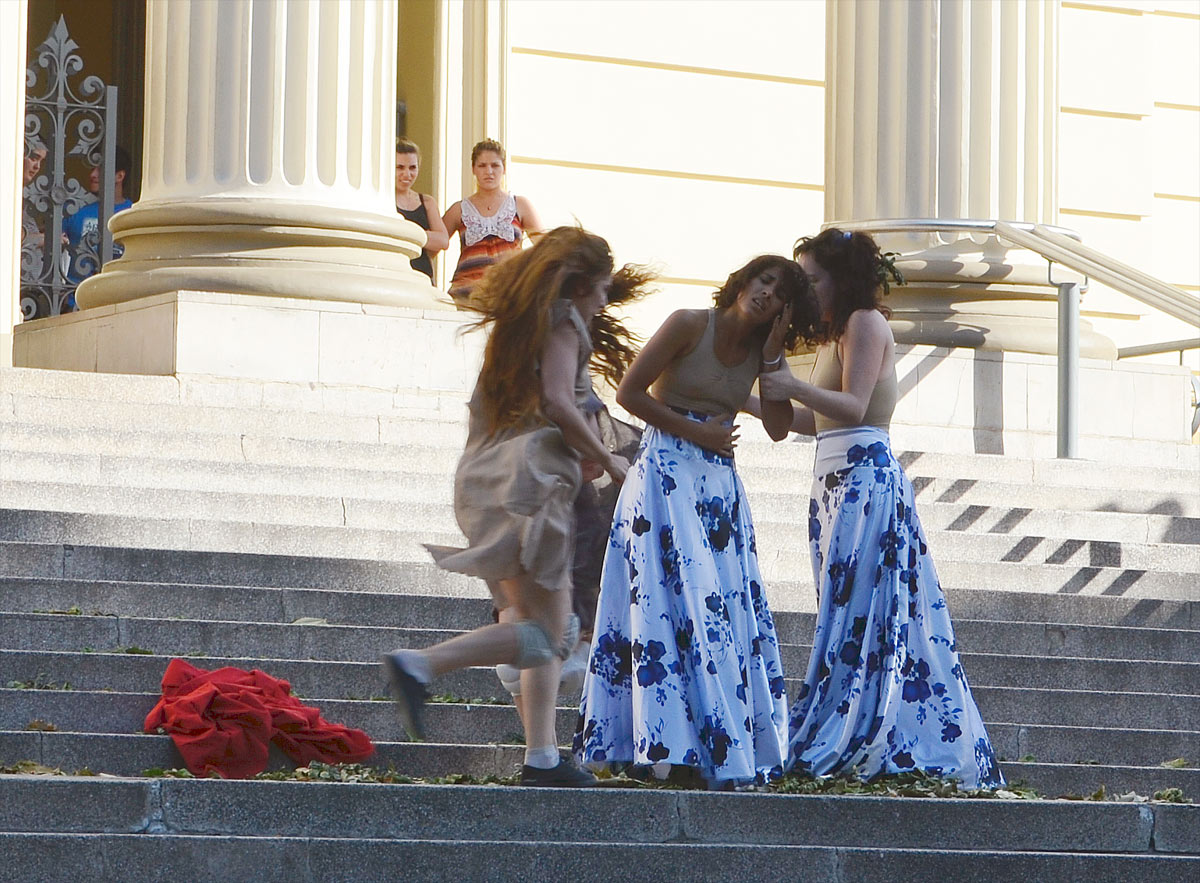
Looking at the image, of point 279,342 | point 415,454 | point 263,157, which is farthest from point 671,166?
point 415,454

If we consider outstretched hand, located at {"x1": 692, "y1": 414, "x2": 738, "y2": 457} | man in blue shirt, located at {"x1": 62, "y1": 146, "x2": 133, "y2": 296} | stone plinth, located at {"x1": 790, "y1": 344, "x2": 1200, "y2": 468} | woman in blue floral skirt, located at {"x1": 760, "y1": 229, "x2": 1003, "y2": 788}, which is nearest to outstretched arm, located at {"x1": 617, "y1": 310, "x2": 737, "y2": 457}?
outstretched hand, located at {"x1": 692, "y1": 414, "x2": 738, "y2": 457}

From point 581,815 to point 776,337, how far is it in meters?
1.50

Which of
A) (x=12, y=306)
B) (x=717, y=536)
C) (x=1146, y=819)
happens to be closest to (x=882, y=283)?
(x=717, y=536)

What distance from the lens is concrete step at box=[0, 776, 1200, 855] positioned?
5.29 meters

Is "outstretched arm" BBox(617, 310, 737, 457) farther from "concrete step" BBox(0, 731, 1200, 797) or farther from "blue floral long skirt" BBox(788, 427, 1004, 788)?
"concrete step" BBox(0, 731, 1200, 797)

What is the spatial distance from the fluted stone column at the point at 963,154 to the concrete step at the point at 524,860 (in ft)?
22.9

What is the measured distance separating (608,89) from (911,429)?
4824 millimetres

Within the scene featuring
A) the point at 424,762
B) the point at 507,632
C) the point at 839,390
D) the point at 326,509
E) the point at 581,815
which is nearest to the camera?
the point at 581,815

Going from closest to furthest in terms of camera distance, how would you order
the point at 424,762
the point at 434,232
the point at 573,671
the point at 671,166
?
the point at 573,671 → the point at 424,762 → the point at 434,232 → the point at 671,166

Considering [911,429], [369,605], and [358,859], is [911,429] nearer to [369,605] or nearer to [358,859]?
[369,605]

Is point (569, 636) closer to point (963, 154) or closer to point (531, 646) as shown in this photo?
point (531, 646)

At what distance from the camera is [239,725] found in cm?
622

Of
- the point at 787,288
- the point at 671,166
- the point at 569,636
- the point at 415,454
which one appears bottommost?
the point at 569,636

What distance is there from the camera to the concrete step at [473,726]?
21.1 feet
